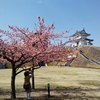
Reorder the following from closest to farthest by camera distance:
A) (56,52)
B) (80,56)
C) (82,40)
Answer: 1. (56,52)
2. (80,56)
3. (82,40)

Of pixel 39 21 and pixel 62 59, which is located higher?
pixel 39 21

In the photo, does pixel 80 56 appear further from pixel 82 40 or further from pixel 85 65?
pixel 82 40

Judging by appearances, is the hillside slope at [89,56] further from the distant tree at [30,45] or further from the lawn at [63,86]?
the distant tree at [30,45]

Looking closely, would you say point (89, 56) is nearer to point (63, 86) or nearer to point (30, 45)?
point (63, 86)

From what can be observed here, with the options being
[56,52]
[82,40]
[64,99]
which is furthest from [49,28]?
[82,40]

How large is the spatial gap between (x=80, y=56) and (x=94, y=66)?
801 centimetres

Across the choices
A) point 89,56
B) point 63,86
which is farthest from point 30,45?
point 89,56

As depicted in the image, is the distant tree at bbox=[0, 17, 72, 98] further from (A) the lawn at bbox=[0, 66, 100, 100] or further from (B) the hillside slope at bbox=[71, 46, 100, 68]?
(B) the hillside slope at bbox=[71, 46, 100, 68]

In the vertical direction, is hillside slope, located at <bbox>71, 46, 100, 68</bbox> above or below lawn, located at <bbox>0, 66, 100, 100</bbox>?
above

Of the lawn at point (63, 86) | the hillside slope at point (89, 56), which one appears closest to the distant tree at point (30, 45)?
the lawn at point (63, 86)

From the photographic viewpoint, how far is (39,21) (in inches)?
454

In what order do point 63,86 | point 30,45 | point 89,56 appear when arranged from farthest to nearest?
point 89,56
point 63,86
point 30,45

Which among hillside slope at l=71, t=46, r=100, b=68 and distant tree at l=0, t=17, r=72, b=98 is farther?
hillside slope at l=71, t=46, r=100, b=68

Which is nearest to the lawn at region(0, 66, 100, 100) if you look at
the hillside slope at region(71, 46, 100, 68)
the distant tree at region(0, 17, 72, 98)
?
the distant tree at region(0, 17, 72, 98)
